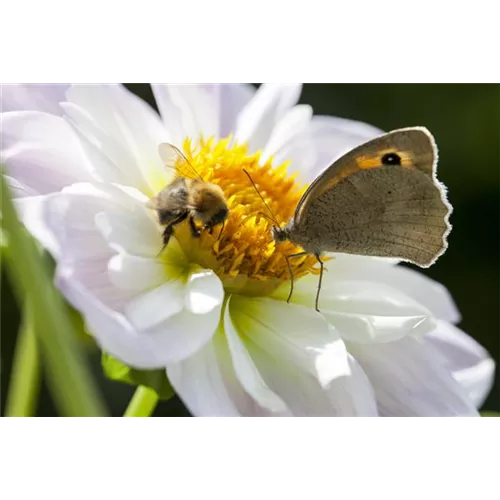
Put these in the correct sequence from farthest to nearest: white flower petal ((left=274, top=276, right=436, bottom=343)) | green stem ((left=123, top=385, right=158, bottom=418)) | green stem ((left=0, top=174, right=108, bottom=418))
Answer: white flower petal ((left=274, top=276, right=436, bottom=343)) → green stem ((left=123, top=385, right=158, bottom=418)) → green stem ((left=0, top=174, right=108, bottom=418))

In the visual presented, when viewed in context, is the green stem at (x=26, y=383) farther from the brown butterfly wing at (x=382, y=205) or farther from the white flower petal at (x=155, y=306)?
the brown butterfly wing at (x=382, y=205)

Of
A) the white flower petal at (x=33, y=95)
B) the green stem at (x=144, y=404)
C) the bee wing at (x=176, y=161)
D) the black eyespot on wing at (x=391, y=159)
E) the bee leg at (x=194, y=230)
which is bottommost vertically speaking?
the green stem at (x=144, y=404)

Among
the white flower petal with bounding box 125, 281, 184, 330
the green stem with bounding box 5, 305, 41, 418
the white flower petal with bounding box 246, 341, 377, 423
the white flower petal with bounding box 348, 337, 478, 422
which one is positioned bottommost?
the white flower petal with bounding box 348, 337, 478, 422

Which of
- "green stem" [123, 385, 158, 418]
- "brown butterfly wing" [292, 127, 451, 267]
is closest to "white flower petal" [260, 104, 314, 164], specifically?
"brown butterfly wing" [292, 127, 451, 267]

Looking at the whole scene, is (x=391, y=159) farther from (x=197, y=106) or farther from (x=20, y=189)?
(x=20, y=189)

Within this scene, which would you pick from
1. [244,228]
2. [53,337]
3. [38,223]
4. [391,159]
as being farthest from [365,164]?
[53,337]

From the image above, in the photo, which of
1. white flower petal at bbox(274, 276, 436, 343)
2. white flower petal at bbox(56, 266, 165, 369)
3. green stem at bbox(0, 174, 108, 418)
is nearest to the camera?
green stem at bbox(0, 174, 108, 418)

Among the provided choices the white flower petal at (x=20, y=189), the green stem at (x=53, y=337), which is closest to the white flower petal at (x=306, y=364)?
the white flower petal at (x=20, y=189)

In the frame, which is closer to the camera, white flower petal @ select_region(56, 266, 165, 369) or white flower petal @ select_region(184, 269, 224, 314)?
white flower petal @ select_region(56, 266, 165, 369)

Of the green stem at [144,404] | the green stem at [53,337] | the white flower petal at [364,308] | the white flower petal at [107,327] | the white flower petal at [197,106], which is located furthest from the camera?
the white flower petal at [197,106]

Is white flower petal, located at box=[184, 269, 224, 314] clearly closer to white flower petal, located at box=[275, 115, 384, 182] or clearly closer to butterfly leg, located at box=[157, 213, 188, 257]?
butterfly leg, located at box=[157, 213, 188, 257]
